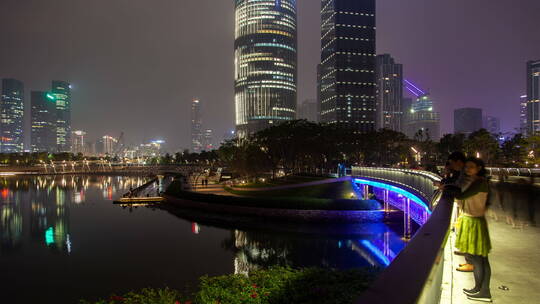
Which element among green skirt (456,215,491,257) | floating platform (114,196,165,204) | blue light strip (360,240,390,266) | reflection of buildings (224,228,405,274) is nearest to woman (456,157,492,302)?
green skirt (456,215,491,257)

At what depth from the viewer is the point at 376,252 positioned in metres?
32.3

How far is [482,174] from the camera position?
18.9 ft

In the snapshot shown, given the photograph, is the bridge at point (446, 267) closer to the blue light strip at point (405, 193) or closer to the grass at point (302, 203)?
the blue light strip at point (405, 193)

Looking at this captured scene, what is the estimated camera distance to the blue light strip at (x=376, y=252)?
1173 inches

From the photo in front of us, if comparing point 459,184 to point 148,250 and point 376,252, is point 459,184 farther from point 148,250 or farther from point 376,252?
point 148,250

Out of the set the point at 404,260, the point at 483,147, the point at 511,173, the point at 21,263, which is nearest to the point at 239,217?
the point at 21,263

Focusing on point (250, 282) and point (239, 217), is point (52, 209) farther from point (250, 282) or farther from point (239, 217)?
point (250, 282)

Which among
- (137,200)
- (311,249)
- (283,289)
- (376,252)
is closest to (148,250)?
(311,249)

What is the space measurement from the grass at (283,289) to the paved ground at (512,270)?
13.0 feet

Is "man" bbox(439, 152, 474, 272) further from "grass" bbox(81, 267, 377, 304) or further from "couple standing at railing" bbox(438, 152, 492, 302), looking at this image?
"grass" bbox(81, 267, 377, 304)

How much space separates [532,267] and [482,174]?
255cm

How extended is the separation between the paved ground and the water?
788 inches

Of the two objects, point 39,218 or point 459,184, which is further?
point 39,218

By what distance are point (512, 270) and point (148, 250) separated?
32309mm
